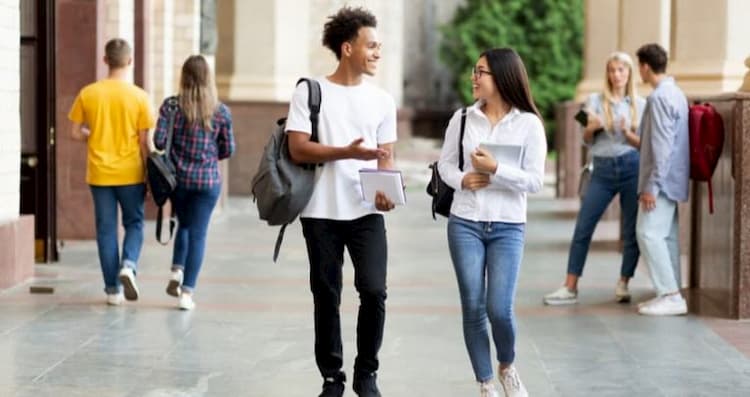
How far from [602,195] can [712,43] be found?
610cm

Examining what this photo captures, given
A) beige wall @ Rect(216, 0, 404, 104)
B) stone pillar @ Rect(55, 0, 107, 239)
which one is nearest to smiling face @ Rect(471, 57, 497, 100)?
stone pillar @ Rect(55, 0, 107, 239)

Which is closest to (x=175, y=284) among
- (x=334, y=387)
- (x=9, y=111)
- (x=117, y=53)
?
(x=117, y=53)

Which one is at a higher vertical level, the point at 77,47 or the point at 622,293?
the point at 77,47

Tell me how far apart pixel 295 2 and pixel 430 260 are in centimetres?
1153

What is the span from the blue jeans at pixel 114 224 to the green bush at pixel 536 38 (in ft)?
122

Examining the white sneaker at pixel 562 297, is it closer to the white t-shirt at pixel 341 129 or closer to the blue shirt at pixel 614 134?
the blue shirt at pixel 614 134

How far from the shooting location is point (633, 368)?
31.2ft

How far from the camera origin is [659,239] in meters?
11.9

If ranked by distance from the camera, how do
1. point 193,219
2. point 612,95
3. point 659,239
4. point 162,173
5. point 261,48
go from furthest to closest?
point 261,48 → point 612,95 → point 659,239 → point 193,219 → point 162,173

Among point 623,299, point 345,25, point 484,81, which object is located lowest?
point 623,299

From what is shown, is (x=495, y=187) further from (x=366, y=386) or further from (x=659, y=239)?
(x=659, y=239)

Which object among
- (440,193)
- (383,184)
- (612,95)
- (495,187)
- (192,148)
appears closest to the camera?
(383,184)

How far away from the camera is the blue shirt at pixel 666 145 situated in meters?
11.6

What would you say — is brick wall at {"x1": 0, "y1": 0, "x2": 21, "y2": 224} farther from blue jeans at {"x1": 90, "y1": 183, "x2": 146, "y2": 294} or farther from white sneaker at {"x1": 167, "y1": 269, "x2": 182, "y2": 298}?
white sneaker at {"x1": 167, "y1": 269, "x2": 182, "y2": 298}
